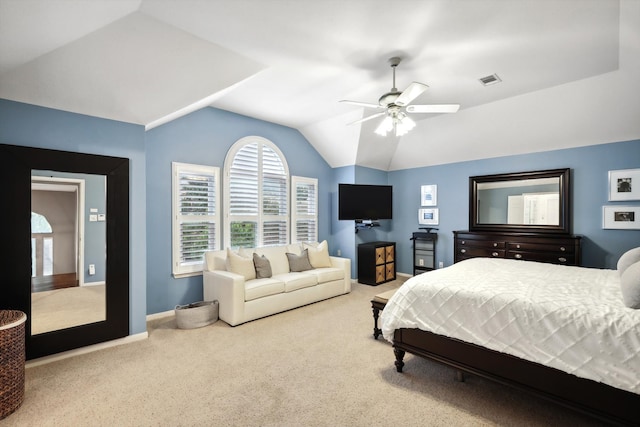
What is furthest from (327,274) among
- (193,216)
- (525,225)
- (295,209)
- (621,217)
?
(621,217)

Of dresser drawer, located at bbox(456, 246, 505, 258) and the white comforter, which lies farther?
dresser drawer, located at bbox(456, 246, 505, 258)

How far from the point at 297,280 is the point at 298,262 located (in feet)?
1.83

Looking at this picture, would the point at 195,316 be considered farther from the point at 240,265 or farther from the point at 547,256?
the point at 547,256

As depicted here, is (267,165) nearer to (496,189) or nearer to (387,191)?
(387,191)

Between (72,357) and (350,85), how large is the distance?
4.25m

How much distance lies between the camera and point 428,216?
6293mm

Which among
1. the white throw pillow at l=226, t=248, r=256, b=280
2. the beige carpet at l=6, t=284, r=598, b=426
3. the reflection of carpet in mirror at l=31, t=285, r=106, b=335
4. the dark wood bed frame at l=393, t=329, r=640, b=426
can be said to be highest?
the white throw pillow at l=226, t=248, r=256, b=280

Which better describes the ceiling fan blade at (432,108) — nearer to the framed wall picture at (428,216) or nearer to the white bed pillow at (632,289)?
the white bed pillow at (632,289)

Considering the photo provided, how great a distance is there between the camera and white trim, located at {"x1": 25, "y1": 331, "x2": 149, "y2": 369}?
2.72 m

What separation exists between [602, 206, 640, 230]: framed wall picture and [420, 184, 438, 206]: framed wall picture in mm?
2560

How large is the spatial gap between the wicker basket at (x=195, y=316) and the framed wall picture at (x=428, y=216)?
177 inches

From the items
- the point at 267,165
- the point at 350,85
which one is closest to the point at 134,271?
the point at 267,165

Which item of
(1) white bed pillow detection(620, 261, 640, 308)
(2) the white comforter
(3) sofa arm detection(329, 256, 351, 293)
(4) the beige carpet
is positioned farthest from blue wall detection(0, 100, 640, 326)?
(1) white bed pillow detection(620, 261, 640, 308)

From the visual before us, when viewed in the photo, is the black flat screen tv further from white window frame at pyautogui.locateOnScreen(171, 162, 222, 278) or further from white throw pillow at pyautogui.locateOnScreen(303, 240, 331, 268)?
white window frame at pyautogui.locateOnScreen(171, 162, 222, 278)
